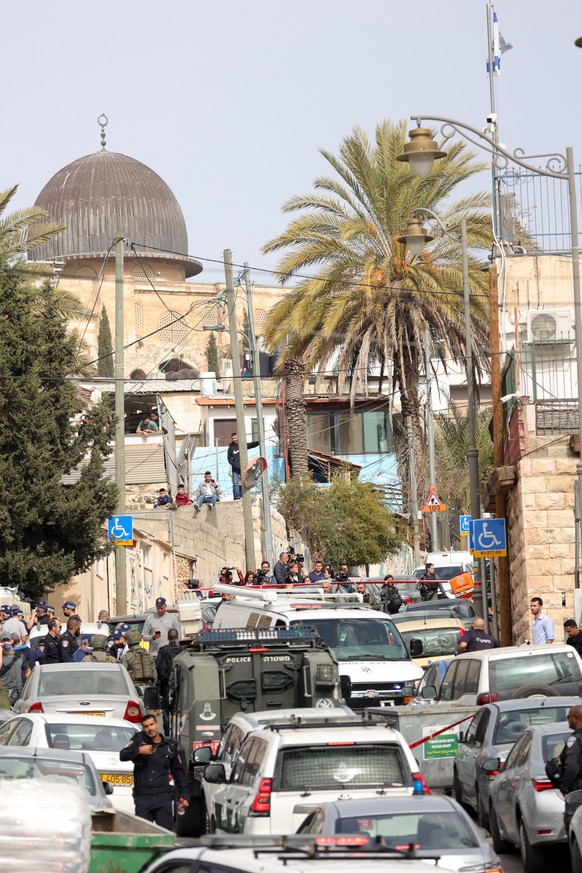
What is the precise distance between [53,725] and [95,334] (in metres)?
87.3

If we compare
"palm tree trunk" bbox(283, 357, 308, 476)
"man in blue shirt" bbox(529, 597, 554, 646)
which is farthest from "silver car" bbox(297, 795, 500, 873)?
"palm tree trunk" bbox(283, 357, 308, 476)

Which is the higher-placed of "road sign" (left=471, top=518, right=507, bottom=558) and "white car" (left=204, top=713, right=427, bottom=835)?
"road sign" (left=471, top=518, right=507, bottom=558)

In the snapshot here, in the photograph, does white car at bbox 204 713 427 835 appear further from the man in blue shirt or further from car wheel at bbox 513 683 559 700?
the man in blue shirt

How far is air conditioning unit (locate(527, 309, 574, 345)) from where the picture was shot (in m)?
29.7

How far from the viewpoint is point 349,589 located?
36844 millimetres

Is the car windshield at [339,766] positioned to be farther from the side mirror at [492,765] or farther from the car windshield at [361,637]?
the car windshield at [361,637]

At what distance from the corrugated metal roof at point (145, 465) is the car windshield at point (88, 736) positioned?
34.4 meters

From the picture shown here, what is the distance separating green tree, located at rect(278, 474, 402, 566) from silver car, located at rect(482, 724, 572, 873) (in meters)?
32.1

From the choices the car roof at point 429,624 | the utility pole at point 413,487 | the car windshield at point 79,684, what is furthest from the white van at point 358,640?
the utility pole at point 413,487

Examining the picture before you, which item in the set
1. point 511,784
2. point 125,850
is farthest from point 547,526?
point 125,850

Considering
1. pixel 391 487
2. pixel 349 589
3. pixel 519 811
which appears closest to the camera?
pixel 519 811

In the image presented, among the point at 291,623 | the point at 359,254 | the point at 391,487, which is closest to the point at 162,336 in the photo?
the point at 391,487

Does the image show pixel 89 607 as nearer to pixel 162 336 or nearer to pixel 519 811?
pixel 519 811

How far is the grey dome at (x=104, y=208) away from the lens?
108 metres
